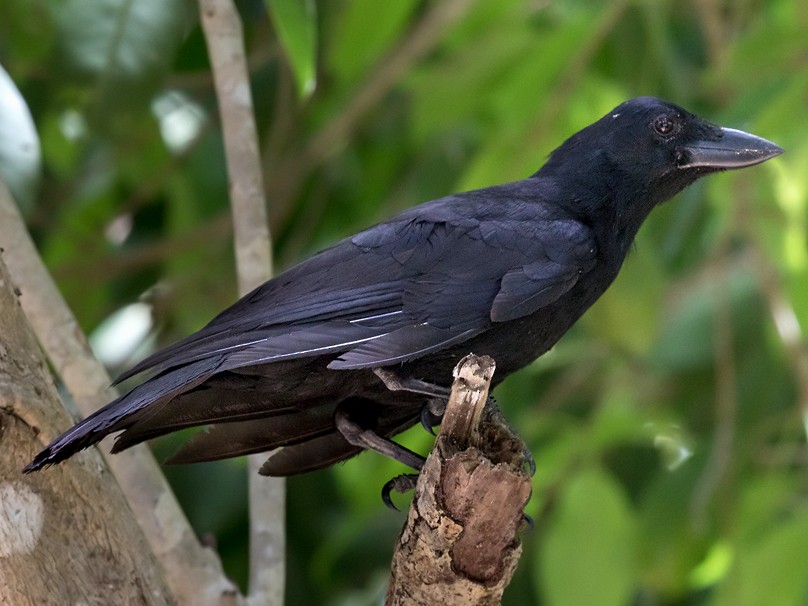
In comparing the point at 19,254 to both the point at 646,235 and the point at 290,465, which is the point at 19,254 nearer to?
the point at 290,465

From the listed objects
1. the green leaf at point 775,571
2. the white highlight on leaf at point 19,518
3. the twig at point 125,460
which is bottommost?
the green leaf at point 775,571

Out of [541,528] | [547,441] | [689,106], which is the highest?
[689,106]

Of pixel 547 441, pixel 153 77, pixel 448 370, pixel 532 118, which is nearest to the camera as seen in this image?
pixel 448 370

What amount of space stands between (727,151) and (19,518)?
2054 millimetres

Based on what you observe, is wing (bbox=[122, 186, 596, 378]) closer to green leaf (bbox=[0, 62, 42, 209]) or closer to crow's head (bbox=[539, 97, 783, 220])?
crow's head (bbox=[539, 97, 783, 220])

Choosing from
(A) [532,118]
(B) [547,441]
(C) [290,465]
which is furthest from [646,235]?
(C) [290,465]

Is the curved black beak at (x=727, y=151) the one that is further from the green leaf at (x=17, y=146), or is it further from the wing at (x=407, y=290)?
the green leaf at (x=17, y=146)

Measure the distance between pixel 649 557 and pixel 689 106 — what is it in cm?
169

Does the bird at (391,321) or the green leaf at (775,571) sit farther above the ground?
the bird at (391,321)

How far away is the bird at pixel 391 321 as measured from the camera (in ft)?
8.70

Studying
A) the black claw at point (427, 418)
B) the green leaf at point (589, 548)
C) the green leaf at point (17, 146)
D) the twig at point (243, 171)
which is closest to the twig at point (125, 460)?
the twig at point (243, 171)

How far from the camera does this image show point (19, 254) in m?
2.92

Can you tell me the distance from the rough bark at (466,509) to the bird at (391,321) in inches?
12.0

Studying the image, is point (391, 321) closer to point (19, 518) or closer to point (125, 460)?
point (125, 460)
